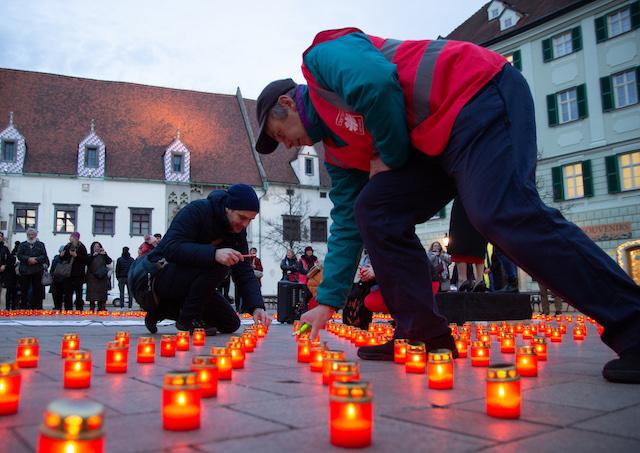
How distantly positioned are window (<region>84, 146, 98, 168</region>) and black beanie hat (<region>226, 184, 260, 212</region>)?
3310cm

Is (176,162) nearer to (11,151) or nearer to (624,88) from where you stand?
(11,151)

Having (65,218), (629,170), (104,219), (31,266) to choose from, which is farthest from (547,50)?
(65,218)

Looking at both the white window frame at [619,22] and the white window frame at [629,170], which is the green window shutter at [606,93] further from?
the white window frame at [629,170]

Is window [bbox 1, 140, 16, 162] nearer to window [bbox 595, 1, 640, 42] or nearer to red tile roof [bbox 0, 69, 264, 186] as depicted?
red tile roof [bbox 0, 69, 264, 186]

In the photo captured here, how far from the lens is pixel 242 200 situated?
5402mm

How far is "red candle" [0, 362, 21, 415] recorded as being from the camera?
6.10 feet

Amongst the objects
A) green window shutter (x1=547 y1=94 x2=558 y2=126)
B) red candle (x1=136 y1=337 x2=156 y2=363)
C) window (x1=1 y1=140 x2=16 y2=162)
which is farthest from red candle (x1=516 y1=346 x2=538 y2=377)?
window (x1=1 y1=140 x2=16 y2=162)

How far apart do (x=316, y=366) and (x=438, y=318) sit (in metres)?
0.82

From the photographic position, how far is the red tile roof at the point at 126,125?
35.7 meters

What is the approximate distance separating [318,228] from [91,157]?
51.7ft

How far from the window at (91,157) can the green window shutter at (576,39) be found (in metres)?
27.5

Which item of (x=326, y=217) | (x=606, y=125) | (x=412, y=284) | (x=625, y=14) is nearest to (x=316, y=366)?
(x=412, y=284)

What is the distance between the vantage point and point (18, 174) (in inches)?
1340

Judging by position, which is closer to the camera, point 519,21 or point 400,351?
point 400,351
